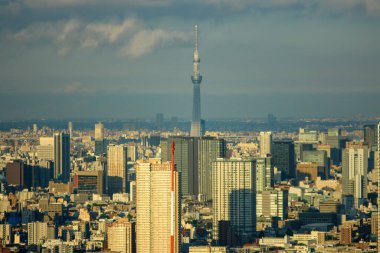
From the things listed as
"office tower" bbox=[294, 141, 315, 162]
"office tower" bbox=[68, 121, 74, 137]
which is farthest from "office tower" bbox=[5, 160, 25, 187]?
"office tower" bbox=[294, 141, 315, 162]

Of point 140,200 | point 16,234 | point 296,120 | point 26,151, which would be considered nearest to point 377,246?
point 140,200

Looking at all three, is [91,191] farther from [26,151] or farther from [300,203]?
[300,203]

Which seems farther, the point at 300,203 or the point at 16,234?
the point at 300,203

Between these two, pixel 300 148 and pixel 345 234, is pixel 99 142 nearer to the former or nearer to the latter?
pixel 300 148

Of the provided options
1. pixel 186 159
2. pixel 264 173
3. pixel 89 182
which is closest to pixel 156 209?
pixel 264 173

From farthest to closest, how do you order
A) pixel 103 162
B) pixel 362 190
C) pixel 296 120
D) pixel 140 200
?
pixel 103 162, pixel 296 120, pixel 362 190, pixel 140 200

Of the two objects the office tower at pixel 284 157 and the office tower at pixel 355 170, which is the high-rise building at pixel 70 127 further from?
the office tower at pixel 355 170

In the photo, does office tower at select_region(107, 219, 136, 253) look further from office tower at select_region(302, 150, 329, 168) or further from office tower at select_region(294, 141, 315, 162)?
office tower at select_region(302, 150, 329, 168)
